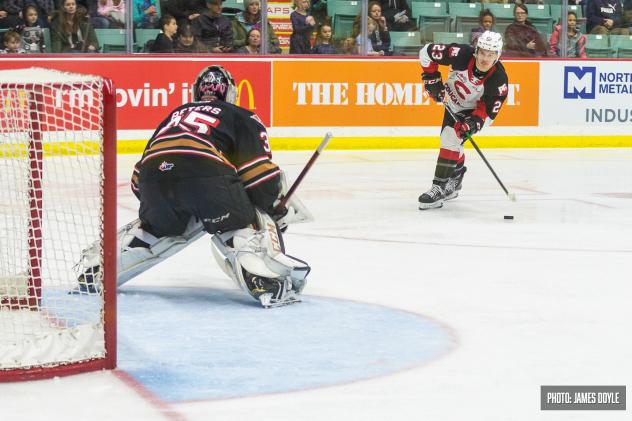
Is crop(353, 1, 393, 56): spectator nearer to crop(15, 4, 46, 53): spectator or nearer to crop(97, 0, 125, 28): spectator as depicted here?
crop(97, 0, 125, 28): spectator

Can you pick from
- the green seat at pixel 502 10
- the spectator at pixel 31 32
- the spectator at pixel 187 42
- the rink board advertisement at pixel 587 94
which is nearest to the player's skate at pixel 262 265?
the spectator at pixel 31 32

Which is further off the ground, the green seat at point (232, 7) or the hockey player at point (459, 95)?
the green seat at point (232, 7)

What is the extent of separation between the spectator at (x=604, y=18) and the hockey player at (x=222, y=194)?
790 cm

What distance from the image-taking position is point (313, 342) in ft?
12.6

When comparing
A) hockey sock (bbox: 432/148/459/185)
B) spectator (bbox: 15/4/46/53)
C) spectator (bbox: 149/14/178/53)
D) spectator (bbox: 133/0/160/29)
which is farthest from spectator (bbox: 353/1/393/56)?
hockey sock (bbox: 432/148/459/185)

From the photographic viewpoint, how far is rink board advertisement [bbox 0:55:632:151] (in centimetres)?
999

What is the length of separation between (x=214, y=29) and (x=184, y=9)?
30 centimetres

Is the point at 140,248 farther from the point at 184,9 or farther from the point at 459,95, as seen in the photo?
the point at 184,9

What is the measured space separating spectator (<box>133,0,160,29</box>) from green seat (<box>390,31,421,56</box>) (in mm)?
2179

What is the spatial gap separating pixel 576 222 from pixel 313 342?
3.42 metres

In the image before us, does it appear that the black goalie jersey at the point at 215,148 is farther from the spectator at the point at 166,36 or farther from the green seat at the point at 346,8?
the green seat at the point at 346,8

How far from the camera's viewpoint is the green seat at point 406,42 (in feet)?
36.2

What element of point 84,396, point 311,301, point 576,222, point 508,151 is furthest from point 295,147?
point 84,396

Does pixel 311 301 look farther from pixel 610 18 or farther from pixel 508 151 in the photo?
pixel 610 18
